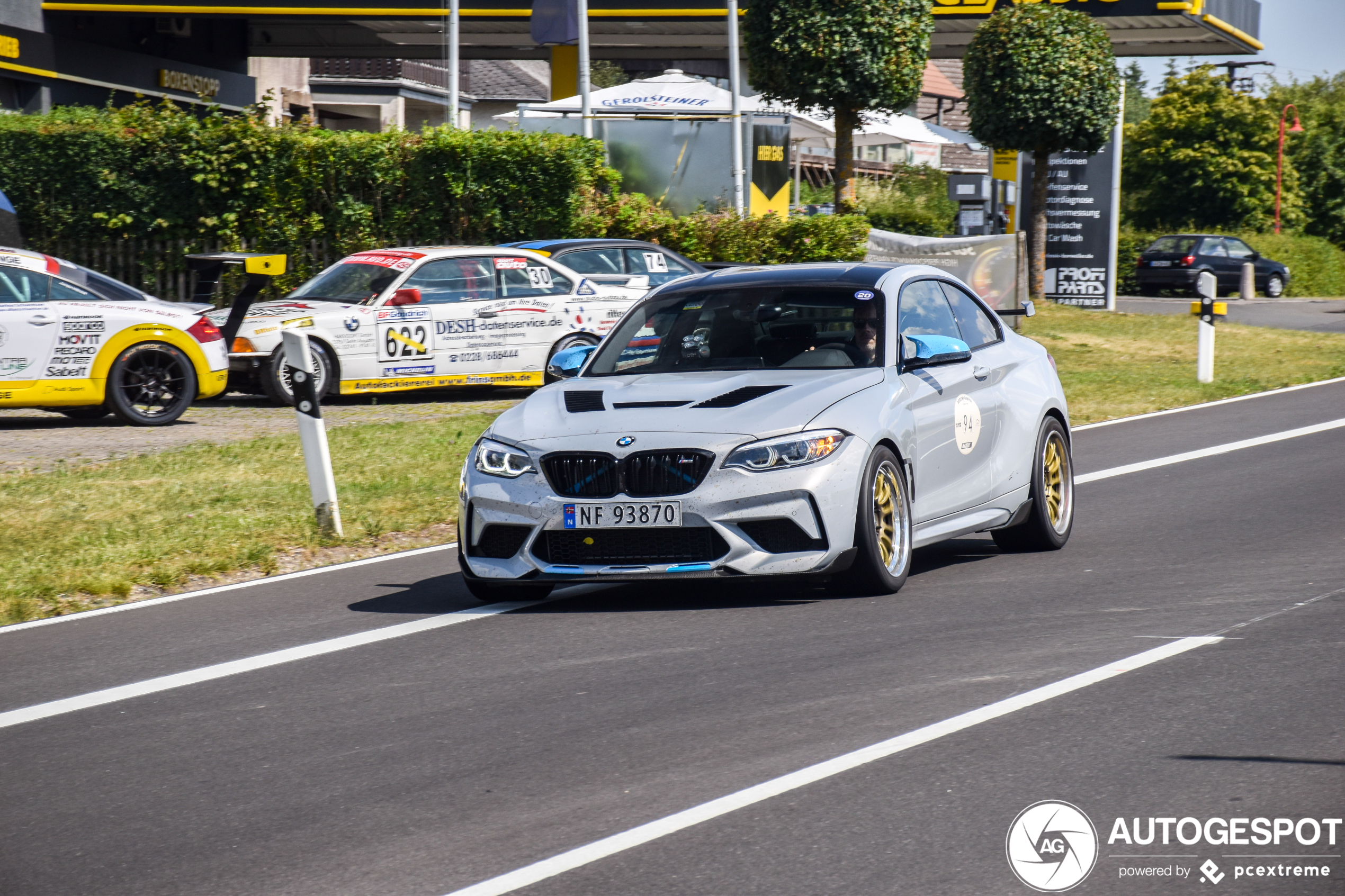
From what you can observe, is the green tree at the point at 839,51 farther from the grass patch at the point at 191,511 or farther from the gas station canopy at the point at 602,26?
the grass patch at the point at 191,511

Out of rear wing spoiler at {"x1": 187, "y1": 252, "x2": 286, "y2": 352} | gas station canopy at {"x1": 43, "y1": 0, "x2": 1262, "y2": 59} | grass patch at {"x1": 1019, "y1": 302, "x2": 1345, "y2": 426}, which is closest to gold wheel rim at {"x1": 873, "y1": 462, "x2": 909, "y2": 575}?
rear wing spoiler at {"x1": 187, "y1": 252, "x2": 286, "y2": 352}

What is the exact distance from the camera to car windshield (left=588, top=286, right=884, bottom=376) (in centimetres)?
840

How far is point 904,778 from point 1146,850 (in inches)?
32.3

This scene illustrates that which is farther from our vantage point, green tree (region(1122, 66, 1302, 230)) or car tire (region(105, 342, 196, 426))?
green tree (region(1122, 66, 1302, 230))

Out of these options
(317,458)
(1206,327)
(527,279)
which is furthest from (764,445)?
(1206,327)

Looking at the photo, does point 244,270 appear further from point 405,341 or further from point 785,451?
point 785,451

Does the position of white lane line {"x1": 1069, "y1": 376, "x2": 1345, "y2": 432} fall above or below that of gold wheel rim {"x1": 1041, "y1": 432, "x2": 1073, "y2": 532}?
below

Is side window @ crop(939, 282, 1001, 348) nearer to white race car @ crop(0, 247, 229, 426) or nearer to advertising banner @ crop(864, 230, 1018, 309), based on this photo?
white race car @ crop(0, 247, 229, 426)

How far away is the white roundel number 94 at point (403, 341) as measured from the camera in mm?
17625

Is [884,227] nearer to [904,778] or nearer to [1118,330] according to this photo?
[1118,330]

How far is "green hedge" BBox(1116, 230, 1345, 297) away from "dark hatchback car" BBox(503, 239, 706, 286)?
2665 centimetres

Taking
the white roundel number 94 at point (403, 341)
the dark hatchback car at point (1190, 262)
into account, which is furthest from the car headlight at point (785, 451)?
the dark hatchback car at point (1190, 262)

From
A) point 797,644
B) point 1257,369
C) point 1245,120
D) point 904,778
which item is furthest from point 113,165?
point 1245,120

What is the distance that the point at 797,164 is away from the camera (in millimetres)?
36406
